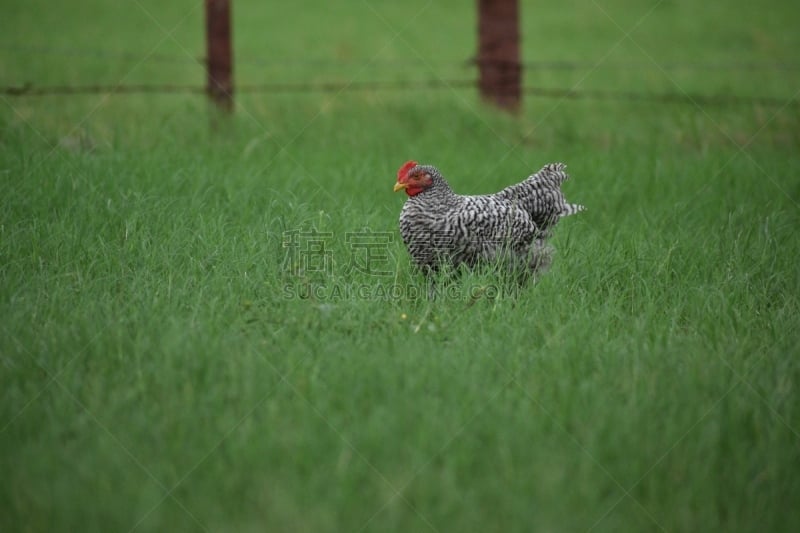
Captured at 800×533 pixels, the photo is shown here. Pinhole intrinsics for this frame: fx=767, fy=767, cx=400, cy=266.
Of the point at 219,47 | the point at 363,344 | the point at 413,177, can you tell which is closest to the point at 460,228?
the point at 413,177

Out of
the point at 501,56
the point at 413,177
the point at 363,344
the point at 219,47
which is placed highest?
the point at 501,56

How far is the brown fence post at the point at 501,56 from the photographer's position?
9.41 m

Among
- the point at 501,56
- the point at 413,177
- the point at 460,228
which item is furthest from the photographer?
the point at 501,56

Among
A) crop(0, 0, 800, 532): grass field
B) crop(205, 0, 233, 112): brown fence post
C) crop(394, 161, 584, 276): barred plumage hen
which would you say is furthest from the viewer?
crop(205, 0, 233, 112): brown fence post

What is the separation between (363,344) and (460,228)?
1149 mm

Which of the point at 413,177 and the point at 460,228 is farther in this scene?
the point at 413,177

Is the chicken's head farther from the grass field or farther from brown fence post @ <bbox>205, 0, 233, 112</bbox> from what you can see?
brown fence post @ <bbox>205, 0, 233, 112</bbox>

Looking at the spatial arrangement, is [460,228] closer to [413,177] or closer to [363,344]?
[413,177]

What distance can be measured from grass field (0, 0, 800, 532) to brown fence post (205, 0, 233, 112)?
24.6 inches

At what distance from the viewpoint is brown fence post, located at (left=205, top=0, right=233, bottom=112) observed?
28.6ft

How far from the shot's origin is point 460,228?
14.8 feet

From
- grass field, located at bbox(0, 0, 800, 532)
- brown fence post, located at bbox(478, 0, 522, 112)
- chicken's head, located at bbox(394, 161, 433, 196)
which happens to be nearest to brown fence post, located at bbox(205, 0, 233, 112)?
grass field, located at bbox(0, 0, 800, 532)

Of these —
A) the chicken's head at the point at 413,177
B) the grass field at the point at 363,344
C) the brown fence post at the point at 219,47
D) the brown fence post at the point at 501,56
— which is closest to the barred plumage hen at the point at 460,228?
the chicken's head at the point at 413,177

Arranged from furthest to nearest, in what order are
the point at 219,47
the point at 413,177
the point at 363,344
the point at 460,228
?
the point at 219,47
the point at 413,177
the point at 460,228
the point at 363,344
